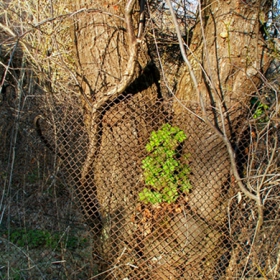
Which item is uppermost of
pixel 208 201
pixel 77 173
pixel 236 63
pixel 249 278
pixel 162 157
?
pixel 236 63

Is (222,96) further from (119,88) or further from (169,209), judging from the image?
(169,209)

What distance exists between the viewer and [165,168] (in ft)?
8.86

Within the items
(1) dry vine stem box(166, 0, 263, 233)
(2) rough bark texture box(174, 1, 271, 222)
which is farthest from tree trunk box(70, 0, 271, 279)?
(1) dry vine stem box(166, 0, 263, 233)

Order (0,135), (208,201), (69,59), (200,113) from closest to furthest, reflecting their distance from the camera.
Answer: (200,113)
(208,201)
(69,59)
(0,135)

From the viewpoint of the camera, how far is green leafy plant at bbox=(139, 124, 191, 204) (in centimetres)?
271

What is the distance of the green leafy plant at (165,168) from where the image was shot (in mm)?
2705

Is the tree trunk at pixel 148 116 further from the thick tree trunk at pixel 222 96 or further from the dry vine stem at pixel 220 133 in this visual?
the dry vine stem at pixel 220 133

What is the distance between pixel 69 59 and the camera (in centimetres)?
385

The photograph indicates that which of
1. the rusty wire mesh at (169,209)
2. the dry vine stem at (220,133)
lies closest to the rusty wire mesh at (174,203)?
the rusty wire mesh at (169,209)

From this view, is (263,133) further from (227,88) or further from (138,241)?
(138,241)

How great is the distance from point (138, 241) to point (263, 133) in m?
1.37

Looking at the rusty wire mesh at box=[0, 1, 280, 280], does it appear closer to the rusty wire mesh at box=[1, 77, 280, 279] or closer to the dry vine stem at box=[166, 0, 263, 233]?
the rusty wire mesh at box=[1, 77, 280, 279]

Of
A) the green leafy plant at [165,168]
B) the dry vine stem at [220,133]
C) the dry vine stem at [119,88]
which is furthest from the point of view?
the dry vine stem at [119,88]

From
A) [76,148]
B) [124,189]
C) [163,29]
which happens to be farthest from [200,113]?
[163,29]
